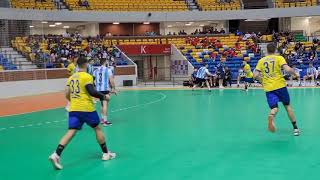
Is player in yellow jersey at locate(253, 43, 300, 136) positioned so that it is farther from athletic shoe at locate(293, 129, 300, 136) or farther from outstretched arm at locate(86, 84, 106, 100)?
outstretched arm at locate(86, 84, 106, 100)

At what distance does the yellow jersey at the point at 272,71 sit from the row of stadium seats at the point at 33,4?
29.5 metres

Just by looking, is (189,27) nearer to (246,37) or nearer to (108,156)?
(246,37)

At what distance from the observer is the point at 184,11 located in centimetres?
4169

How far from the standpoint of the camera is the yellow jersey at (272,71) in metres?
9.24

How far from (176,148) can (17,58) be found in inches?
912

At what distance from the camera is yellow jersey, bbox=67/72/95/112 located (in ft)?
24.0

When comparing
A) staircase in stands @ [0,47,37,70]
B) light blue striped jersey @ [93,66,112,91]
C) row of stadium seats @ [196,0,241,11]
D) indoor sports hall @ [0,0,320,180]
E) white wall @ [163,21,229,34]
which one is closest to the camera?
indoor sports hall @ [0,0,320,180]

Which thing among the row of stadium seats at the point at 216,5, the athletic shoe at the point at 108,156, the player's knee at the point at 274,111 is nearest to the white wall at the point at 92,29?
the row of stadium seats at the point at 216,5

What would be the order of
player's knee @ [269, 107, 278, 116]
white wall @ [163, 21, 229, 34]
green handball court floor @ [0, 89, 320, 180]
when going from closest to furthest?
green handball court floor @ [0, 89, 320, 180] → player's knee @ [269, 107, 278, 116] → white wall @ [163, 21, 229, 34]

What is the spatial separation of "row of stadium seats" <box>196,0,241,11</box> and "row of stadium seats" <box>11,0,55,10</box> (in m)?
15.0

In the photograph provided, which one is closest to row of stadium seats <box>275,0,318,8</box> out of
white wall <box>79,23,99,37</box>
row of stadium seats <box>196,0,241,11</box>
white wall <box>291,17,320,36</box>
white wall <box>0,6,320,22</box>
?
white wall <box>0,6,320,22</box>

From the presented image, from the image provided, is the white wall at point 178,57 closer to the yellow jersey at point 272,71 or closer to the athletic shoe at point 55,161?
the yellow jersey at point 272,71

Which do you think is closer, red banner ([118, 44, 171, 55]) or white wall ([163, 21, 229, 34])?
red banner ([118, 44, 171, 55])

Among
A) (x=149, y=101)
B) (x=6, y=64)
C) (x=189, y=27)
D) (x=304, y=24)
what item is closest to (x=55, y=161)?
(x=149, y=101)
